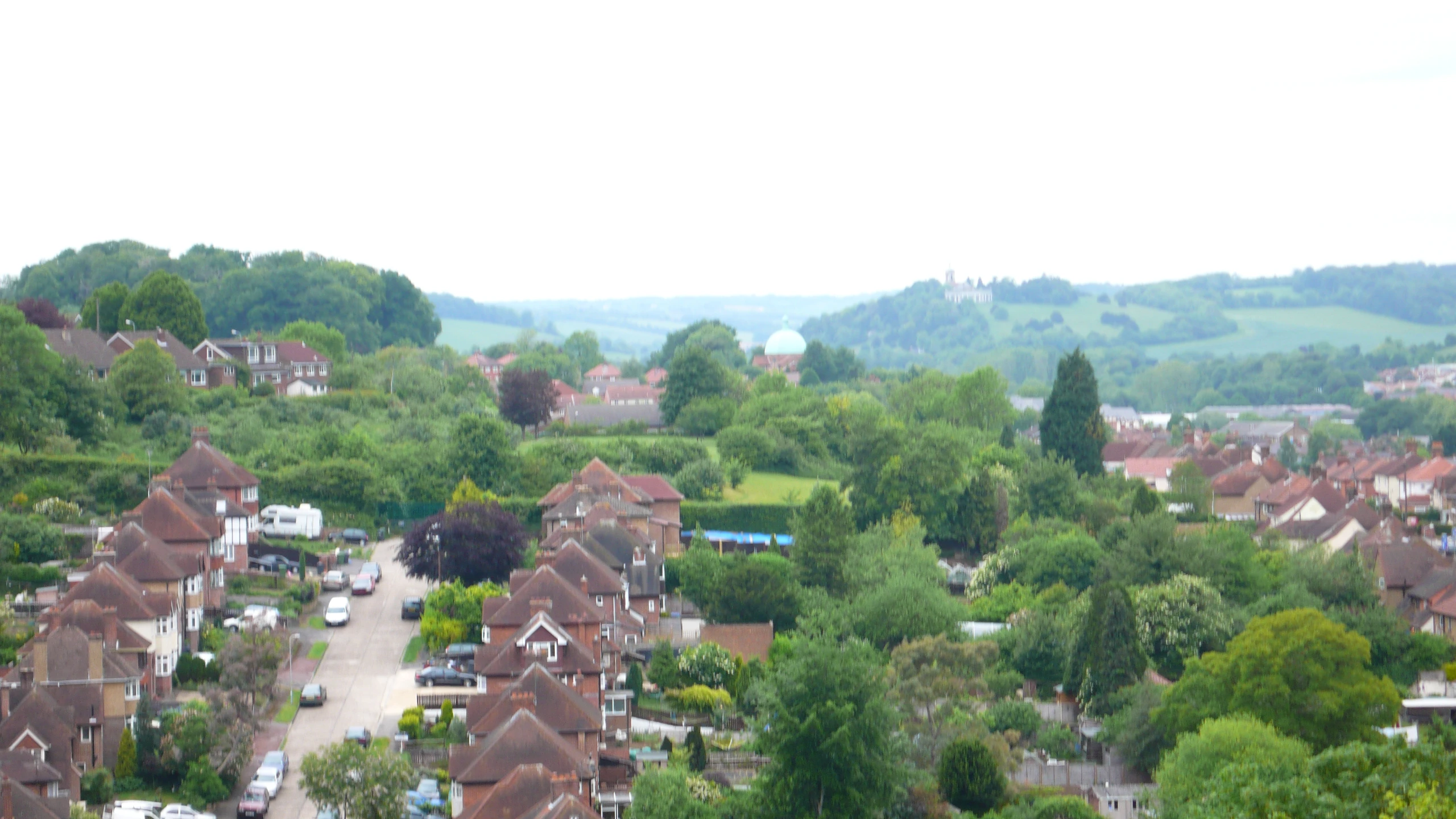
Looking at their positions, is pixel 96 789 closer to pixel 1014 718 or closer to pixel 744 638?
pixel 744 638

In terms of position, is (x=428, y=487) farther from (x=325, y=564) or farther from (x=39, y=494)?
(x=39, y=494)

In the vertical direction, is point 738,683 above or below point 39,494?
below

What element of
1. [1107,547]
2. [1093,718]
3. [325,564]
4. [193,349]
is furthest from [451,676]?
[193,349]

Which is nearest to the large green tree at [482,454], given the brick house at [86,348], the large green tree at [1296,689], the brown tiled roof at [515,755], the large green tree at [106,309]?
the brick house at [86,348]

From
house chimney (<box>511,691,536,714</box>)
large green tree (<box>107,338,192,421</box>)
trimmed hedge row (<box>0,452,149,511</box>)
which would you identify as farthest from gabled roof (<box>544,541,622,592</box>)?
A: large green tree (<box>107,338,192,421</box>)

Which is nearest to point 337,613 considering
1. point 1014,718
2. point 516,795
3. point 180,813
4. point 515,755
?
point 180,813
